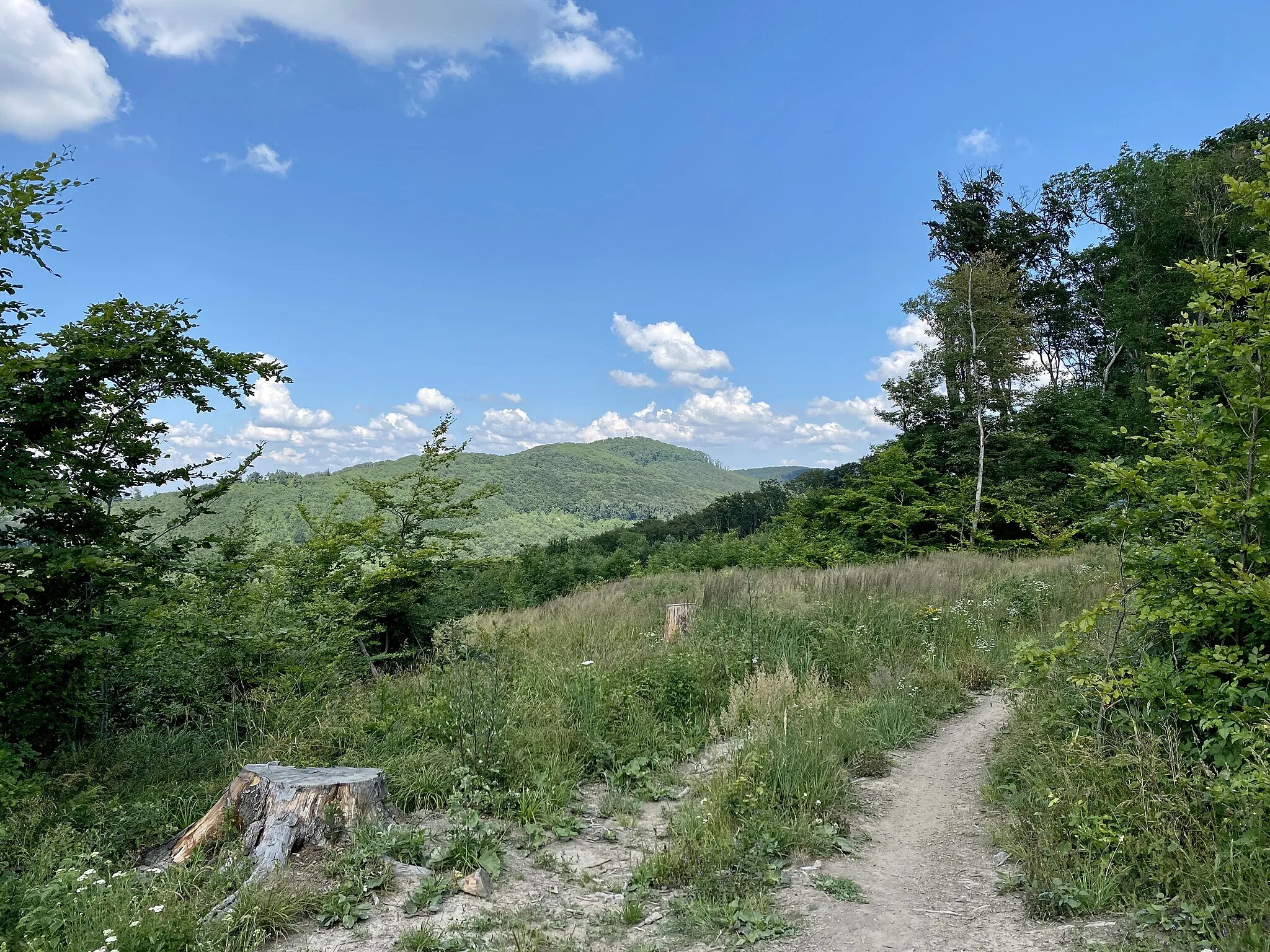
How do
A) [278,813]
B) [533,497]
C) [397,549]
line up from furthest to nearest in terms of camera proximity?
[533,497]
[397,549]
[278,813]

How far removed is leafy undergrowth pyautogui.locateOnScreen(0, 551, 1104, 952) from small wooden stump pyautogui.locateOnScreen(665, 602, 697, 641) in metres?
0.18

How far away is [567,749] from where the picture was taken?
591cm

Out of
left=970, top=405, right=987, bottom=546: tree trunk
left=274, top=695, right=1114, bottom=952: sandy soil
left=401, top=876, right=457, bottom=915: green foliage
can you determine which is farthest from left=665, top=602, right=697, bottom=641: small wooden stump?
left=970, top=405, right=987, bottom=546: tree trunk

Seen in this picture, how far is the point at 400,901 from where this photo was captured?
392 centimetres

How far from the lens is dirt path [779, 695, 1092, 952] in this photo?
3.42 metres

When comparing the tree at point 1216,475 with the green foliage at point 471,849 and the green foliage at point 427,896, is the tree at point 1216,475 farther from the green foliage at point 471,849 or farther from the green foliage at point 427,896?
the green foliage at point 427,896

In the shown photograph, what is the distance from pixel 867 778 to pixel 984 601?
590 centimetres

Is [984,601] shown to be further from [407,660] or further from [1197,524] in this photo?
[407,660]

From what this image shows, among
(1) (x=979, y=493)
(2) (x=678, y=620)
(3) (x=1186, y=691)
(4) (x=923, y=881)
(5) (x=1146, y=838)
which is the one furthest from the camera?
(1) (x=979, y=493)

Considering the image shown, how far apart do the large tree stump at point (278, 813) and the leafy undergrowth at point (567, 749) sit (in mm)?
175

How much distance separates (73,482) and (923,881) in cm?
696

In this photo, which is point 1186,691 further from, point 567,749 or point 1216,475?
point 567,749

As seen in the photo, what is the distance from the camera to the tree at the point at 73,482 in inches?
187

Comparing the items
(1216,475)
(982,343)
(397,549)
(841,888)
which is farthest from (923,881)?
(982,343)
